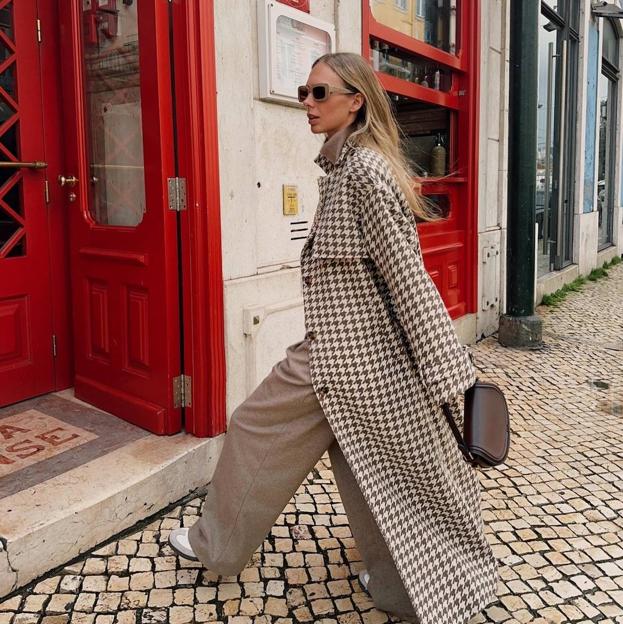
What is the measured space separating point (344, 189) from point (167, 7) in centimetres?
170

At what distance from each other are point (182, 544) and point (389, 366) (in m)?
1.11

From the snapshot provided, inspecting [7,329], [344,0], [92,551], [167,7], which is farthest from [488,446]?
[344,0]

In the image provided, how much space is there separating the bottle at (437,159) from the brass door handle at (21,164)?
3343 millimetres

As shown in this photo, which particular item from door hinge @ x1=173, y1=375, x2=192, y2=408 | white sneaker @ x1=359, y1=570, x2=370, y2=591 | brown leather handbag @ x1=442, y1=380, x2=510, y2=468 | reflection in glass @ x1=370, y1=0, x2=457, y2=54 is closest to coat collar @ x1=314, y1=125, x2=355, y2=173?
brown leather handbag @ x1=442, y1=380, x2=510, y2=468

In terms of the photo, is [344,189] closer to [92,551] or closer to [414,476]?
[414,476]

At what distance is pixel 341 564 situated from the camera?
285 cm

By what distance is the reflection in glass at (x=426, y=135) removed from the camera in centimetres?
562

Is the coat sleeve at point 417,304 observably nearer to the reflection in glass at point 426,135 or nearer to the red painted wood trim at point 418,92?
the red painted wood trim at point 418,92

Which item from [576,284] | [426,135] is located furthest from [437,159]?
[576,284]

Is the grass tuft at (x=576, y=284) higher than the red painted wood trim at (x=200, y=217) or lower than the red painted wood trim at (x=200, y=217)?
lower

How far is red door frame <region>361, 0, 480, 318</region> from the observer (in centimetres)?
575

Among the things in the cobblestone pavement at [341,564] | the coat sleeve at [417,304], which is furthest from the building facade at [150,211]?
the coat sleeve at [417,304]

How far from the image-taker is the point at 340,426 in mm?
2207

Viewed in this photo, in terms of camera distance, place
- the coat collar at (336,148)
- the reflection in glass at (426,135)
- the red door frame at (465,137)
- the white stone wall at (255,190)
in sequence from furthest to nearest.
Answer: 1. the red door frame at (465,137)
2. the reflection in glass at (426,135)
3. the white stone wall at (255,190)
4. the coat collar at (336,148)
